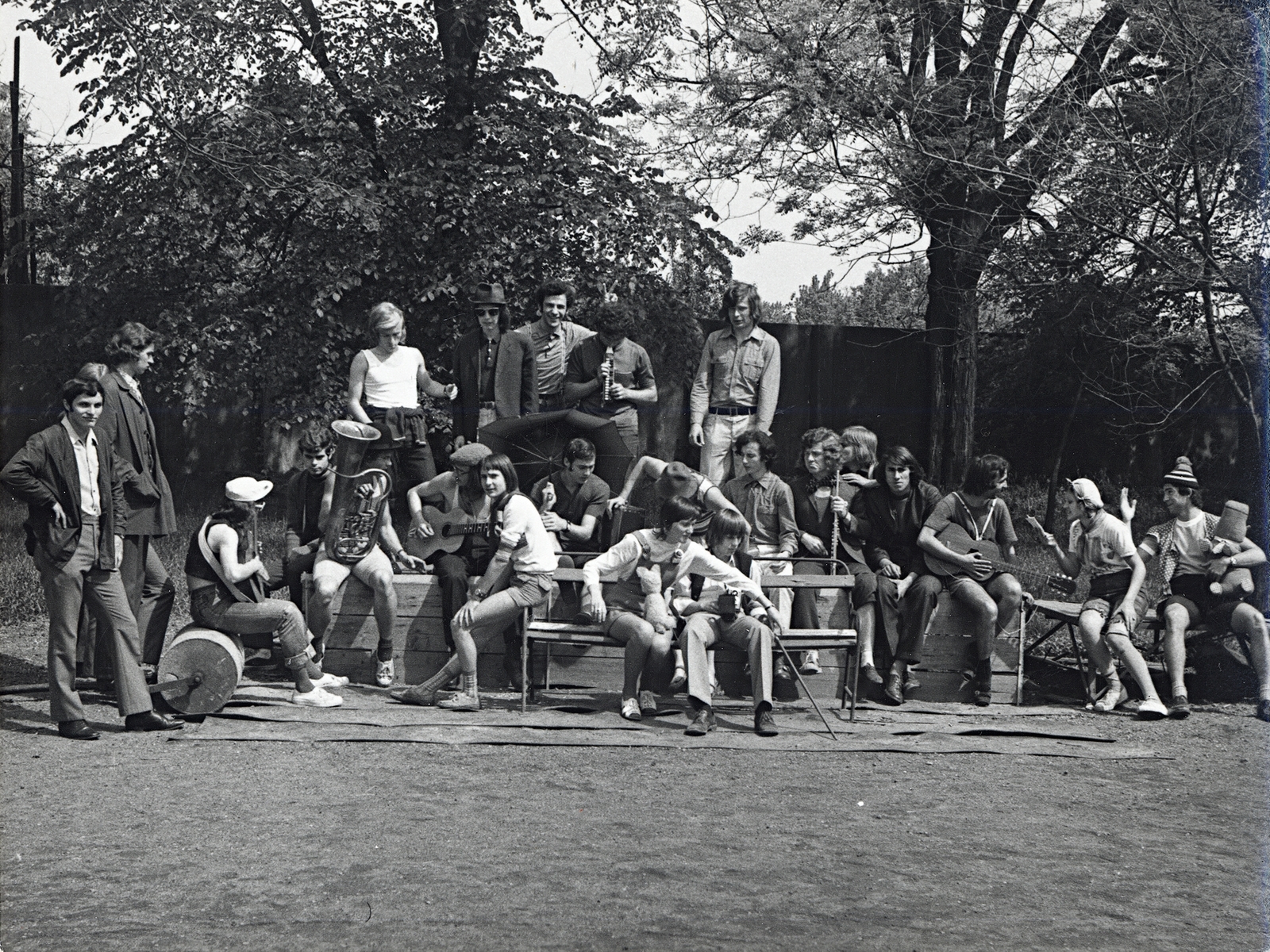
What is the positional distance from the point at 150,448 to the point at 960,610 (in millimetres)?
4785

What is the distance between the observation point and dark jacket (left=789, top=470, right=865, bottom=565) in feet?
30.0

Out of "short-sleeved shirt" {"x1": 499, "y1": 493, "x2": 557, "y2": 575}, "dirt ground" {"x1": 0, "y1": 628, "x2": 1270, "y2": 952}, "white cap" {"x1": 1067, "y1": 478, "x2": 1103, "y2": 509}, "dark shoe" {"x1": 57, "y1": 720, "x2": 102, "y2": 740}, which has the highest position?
"white cap" {"x1": 1067, "y1": 478, "x2": 1103, "y2": 509}

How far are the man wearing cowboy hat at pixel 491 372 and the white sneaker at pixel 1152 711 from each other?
4.19 m

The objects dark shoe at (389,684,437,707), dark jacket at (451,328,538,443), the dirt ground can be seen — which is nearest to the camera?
the dirt ground

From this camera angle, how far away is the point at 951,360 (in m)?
15.3

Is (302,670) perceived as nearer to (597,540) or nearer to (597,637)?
(597,637)

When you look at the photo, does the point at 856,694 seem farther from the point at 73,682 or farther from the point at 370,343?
the point at 370,343

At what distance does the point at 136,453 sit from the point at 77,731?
1.64 m

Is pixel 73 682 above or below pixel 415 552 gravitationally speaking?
below

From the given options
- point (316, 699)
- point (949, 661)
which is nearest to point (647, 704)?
point (316, 699)

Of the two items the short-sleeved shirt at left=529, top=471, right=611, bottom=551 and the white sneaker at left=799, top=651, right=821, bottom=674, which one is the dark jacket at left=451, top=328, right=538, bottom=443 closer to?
the short-sleeved shirt at left=529, top=471, right=611, bottom=551

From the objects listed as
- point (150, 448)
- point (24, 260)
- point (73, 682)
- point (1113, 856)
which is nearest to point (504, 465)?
point (150, 448)

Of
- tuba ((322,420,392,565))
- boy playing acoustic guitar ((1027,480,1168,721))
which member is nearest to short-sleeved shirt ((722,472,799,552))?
boy playing acoustic guitar ((1027,480,1168,721))

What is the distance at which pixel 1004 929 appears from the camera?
463 centimetres
